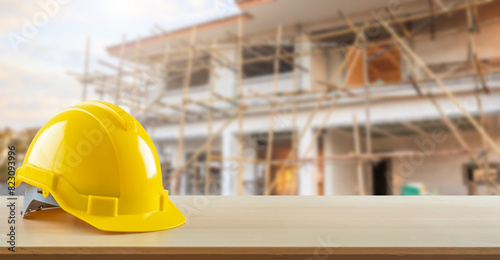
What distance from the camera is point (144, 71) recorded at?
10641 mm

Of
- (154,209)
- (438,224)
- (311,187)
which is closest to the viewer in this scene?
(438,224)

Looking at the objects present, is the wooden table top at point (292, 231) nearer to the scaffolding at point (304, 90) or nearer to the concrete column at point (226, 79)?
the scaffolding at point (304, 90)

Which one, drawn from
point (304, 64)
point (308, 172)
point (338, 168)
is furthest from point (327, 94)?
point (338, 168)

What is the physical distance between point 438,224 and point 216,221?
1.86 feet

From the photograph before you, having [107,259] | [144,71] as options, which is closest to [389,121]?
[144,71]

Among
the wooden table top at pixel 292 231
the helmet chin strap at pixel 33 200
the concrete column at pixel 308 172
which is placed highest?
the concrete column at pixel 308 172

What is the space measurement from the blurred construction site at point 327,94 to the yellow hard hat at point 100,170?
243 inches

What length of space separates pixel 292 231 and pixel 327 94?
7.69 m

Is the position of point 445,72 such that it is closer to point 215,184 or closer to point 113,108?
point 215,184

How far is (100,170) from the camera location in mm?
1067

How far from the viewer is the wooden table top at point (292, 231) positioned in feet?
2.30

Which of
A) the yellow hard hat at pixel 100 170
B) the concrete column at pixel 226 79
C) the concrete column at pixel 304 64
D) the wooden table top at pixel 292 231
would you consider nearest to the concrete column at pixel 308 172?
the concrete column at pixel 304 64

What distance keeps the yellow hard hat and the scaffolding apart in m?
6.09

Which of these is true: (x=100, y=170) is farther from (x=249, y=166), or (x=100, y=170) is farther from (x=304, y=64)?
(x=249, y=166)
